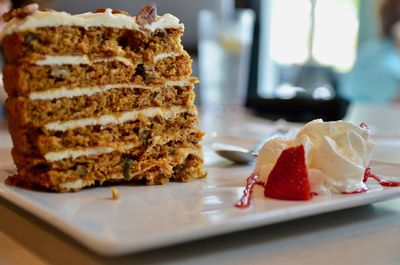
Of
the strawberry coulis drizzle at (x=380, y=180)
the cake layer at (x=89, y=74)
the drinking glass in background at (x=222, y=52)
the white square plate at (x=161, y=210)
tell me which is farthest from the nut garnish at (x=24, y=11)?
the drinking glass in background at (x=222, y=52)

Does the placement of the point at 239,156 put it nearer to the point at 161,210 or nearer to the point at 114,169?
the point at 114,169

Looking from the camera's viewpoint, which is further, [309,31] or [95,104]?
[309,31]

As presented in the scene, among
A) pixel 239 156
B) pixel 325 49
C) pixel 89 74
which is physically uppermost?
pixel 89 74

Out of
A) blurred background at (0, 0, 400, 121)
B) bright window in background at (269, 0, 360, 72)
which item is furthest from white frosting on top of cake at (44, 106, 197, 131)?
bright window in background at (269, 0, 360, 72)

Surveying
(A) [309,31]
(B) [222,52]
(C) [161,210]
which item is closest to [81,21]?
(C) [161,210]

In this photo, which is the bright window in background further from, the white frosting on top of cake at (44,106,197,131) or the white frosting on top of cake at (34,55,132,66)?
the white frosting on top of cake at (34,55,132,66)

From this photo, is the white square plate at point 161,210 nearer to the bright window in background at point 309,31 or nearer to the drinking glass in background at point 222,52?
the drinking glass in background at point 222,52
